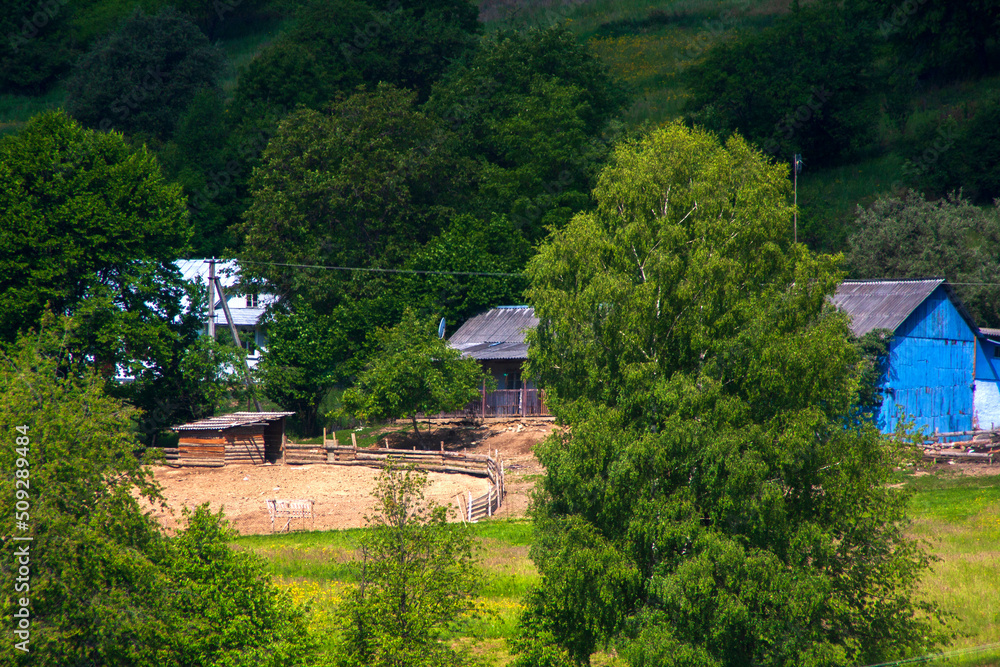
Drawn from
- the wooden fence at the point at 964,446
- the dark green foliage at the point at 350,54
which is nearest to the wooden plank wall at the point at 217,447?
the wooden fence at the point at 964,446

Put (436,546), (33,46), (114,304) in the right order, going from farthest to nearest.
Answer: (33,46) → (114,304) → (436,546)

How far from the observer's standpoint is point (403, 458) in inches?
1750

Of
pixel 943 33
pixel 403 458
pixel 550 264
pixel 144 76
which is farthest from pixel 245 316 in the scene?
pixel 943 33

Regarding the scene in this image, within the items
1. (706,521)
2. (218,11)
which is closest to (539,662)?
(706,521)

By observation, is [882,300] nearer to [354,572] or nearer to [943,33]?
[354,572]

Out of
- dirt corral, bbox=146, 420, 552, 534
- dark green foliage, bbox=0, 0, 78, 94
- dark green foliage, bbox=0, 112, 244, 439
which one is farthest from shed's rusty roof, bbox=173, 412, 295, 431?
dark green foliage, bbox=0, 0, 78, 94

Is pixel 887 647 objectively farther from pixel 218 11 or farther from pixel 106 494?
pixel 218 11

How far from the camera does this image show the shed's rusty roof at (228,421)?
44312 mm

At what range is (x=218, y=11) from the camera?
112 metres

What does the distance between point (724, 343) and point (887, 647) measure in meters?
7.26

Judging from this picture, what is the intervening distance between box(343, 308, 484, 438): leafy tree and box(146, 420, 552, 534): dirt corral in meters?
2.94

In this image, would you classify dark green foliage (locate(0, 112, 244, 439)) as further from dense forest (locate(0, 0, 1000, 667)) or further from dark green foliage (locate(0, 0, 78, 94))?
dark green foliage (locate(0, 0, 78, 94))

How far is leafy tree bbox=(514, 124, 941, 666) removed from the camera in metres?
18.2

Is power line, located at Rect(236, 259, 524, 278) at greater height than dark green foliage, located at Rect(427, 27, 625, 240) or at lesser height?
lesser
